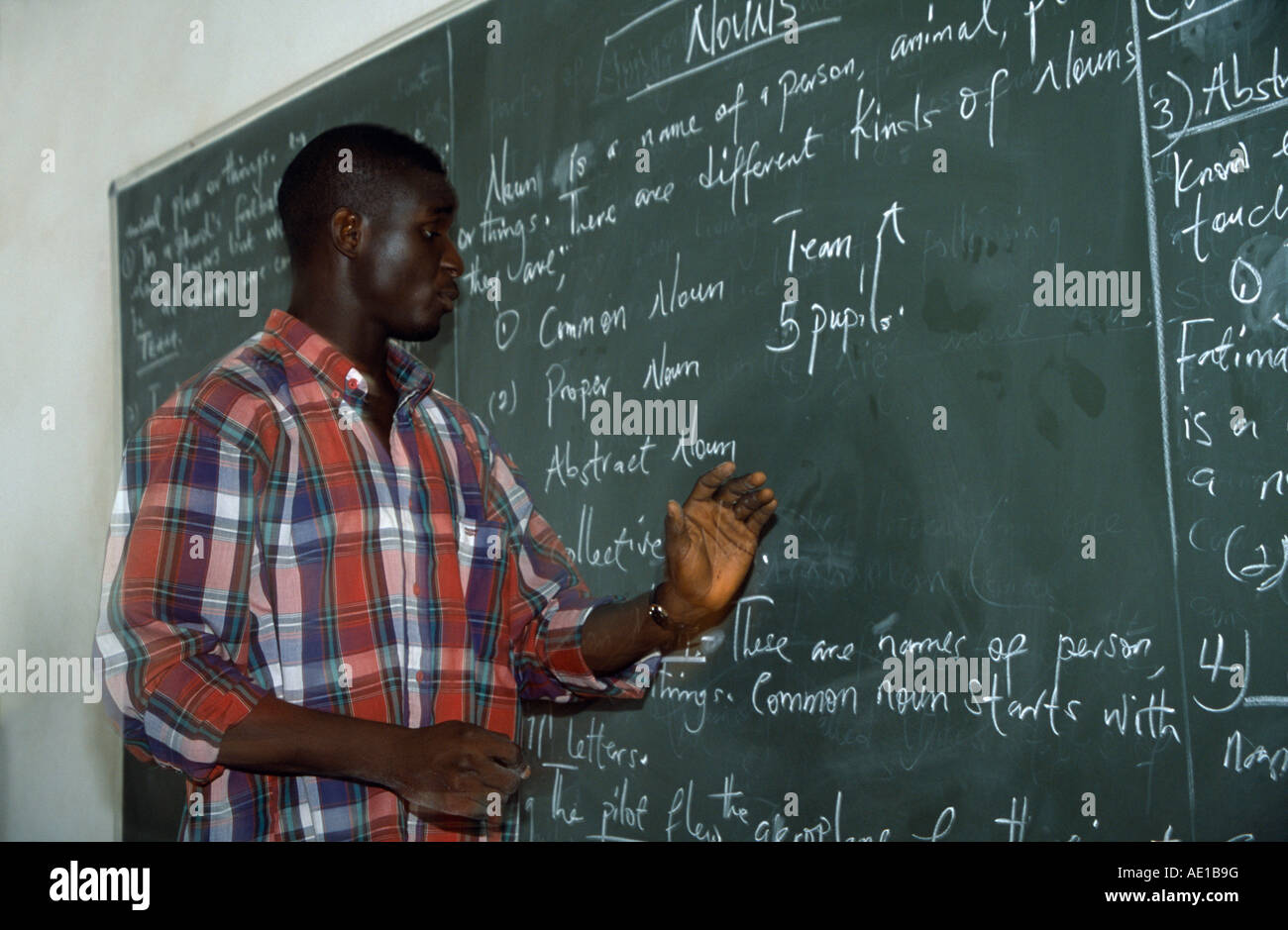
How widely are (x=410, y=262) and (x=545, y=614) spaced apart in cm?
61

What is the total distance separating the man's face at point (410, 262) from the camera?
1779mm

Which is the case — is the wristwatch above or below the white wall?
below

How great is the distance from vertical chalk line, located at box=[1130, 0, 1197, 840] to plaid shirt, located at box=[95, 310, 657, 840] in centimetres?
78

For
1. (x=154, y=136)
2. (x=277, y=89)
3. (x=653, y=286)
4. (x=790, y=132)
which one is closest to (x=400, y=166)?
(x=653, y=286)

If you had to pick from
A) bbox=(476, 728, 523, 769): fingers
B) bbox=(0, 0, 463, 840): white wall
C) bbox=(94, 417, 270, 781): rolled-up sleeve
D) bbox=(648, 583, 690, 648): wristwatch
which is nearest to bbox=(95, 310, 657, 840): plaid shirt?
bbox=(94, 417, 270, 781): rolled-up sleeve

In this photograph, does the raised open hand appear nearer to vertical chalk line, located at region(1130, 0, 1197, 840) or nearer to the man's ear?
vertical chalk line, located at region(1130, 0, 1197, 840)

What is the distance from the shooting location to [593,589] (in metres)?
2.05

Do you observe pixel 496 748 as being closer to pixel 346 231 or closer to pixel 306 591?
pixel 306 591

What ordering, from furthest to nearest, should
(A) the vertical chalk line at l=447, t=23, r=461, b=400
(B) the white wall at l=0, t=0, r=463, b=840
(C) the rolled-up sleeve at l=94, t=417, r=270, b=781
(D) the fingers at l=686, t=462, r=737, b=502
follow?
(B) the white wall at l=0, t=0, r=463, b=840, (A) the vertical chalk line at l=447, t=23, r=461, b=400, (D) the fingers at l=686, t=462, r=737, b=502, (C) the rolled-up sleeve at l=94, t=417, r=270, b=781

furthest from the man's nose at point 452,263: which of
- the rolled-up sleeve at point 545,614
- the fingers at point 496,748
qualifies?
the fingers at point 496,748

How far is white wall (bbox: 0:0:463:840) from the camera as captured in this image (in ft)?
9.82

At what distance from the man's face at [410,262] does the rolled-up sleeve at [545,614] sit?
28 centimetres

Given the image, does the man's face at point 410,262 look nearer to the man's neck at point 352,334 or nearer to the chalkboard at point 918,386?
the man's neck at point 352,334

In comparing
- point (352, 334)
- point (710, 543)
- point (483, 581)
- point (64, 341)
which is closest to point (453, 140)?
point (352, 334)
